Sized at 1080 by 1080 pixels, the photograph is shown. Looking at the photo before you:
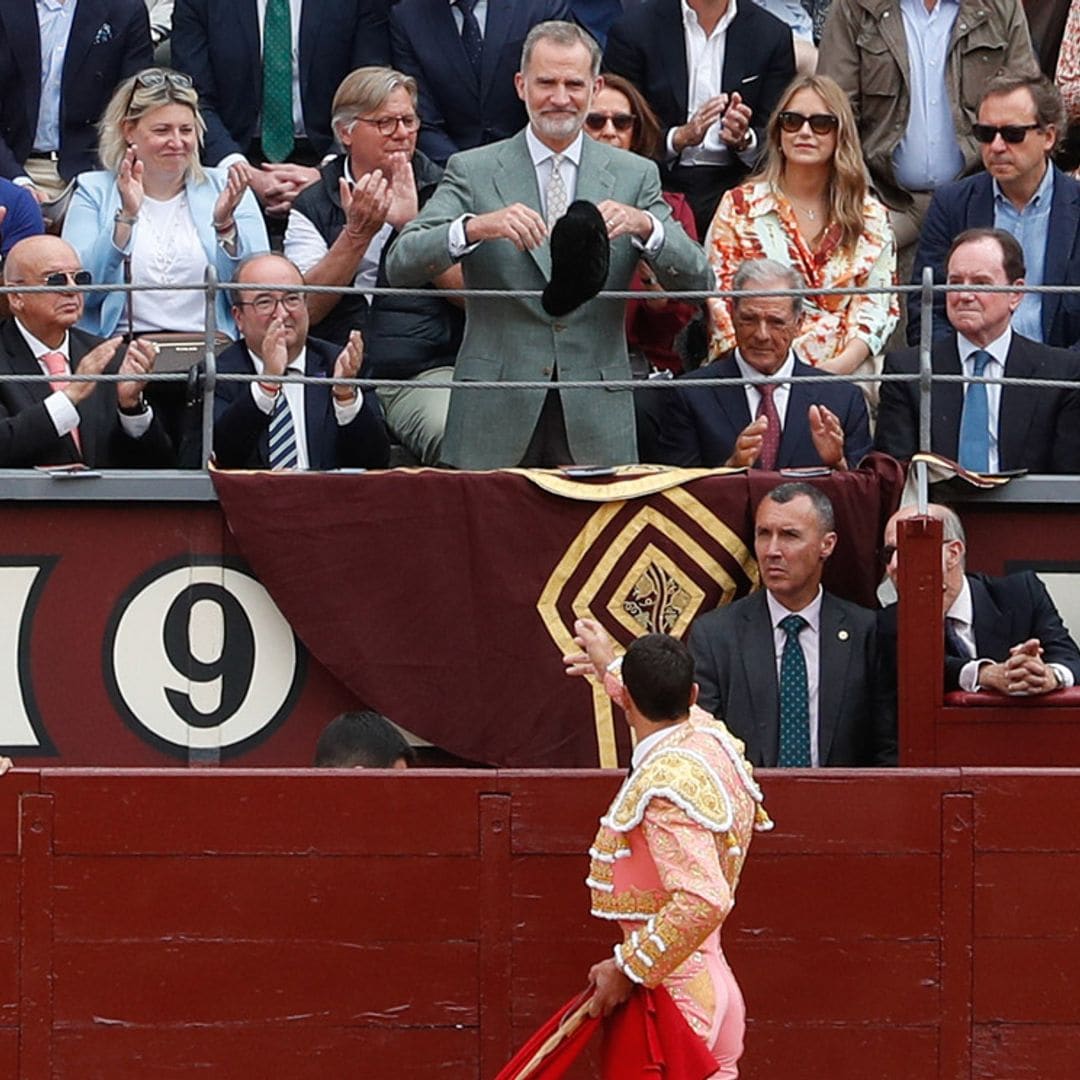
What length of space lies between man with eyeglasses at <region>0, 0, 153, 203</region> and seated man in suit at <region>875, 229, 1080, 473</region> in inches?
123

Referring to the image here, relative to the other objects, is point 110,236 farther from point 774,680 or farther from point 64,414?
point 774,680

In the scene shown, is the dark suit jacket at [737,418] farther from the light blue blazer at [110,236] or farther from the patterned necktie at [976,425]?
the light blue blazer at [110,236]

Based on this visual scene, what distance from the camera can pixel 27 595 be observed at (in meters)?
8.48

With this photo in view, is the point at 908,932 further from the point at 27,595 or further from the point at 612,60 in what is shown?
the point at 612,60

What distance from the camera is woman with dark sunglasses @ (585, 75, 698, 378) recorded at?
912 centimetres

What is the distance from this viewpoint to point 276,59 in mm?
10086

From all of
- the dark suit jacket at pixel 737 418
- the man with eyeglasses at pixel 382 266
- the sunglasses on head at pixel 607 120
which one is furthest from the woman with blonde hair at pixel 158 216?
the dark suit jacket at pixel 737 418

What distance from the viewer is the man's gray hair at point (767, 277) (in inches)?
336

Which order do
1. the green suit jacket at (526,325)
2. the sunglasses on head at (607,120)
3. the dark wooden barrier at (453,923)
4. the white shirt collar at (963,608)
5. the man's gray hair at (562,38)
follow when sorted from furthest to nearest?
the sunglasses on head at (607,120) < the green suit jacket at (526,325) < the man's gray hair at (562,38) < the white shirt collar at (963,608) < the dark wooden barrier at (453,923)

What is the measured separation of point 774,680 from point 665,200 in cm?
190

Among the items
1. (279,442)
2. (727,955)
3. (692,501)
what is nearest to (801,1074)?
(727,955)

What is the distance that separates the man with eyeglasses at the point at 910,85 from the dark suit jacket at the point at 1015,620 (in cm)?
203

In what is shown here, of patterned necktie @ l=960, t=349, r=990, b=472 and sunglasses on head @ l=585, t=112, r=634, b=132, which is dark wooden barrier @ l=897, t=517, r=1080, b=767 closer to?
patterned necktie @ l=960, t=349, r=990, b=472

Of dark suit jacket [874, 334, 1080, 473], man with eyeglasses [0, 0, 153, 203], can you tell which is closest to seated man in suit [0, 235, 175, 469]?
man with eyeglasses [0, 0, 153, 203]
